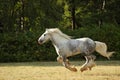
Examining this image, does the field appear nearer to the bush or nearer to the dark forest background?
the bush

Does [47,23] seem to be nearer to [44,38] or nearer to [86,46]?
[44,38]

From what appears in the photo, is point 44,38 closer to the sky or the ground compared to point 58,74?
closer to the sky

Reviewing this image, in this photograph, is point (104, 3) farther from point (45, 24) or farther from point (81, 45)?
point (81, 45)

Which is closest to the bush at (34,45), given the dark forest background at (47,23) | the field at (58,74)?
the dark forest background at (47,23)

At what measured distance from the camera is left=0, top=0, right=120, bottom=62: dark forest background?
79.0 feet

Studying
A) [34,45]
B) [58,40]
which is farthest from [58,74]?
[34,45]

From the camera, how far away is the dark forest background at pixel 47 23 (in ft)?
79.0

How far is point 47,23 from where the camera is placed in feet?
109

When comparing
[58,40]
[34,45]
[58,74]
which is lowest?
[34,45]

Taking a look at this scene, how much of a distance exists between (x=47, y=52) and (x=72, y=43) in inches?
419

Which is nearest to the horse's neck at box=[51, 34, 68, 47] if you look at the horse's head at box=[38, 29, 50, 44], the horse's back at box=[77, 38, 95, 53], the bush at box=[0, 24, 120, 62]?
the horse's head at box=[38, 29, 50, 44]

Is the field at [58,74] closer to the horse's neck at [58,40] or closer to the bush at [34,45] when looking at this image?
the horse's neck at [58,40]

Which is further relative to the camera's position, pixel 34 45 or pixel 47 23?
pixel 47 23

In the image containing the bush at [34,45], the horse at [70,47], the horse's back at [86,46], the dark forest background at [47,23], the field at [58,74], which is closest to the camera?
the field at [58,74]
